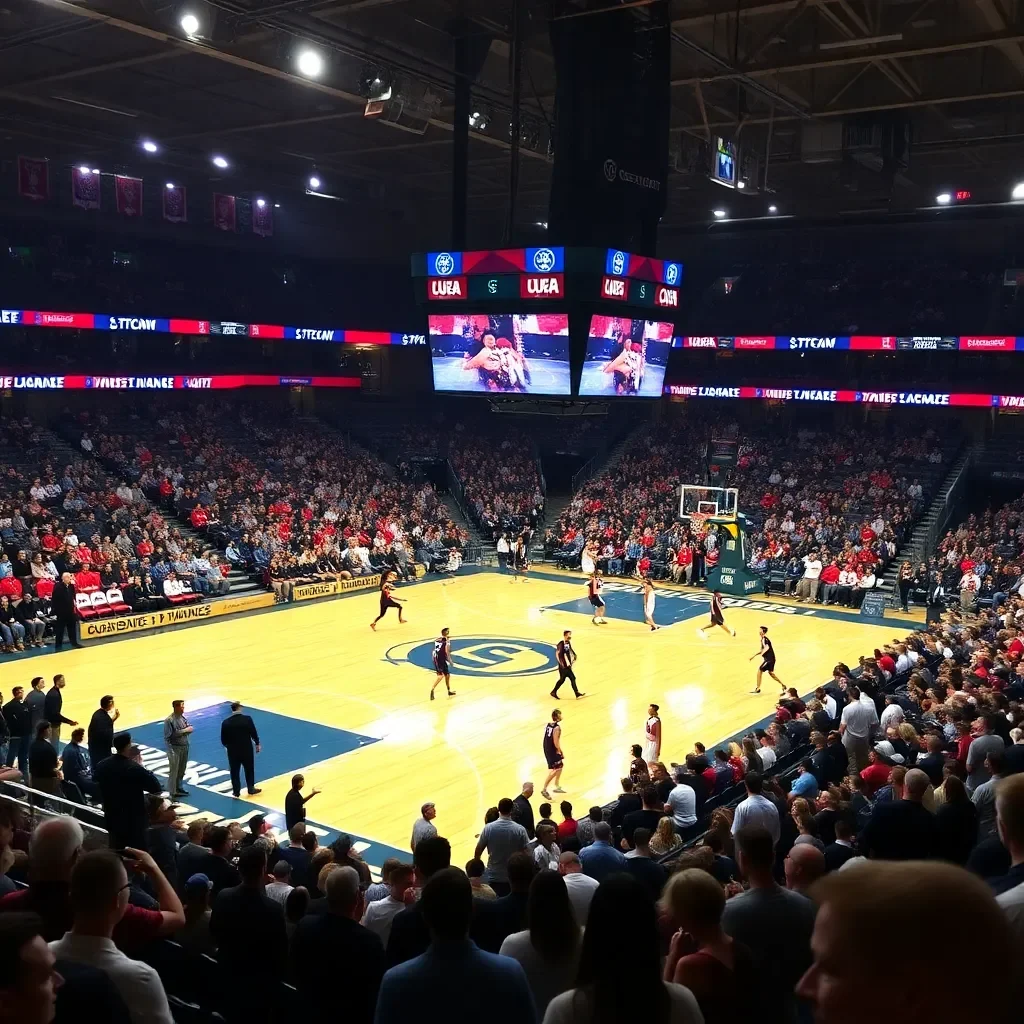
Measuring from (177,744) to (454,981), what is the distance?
1121 cm

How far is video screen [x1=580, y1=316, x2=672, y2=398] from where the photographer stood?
1978 cm

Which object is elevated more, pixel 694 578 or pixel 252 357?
pixel 252 357

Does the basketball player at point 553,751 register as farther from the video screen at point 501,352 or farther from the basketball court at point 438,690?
the video screen at point 501,352

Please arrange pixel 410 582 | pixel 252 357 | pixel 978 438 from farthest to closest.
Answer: pixel 252 357, pixel 978 438, pixel 410 582

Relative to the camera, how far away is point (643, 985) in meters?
2.79

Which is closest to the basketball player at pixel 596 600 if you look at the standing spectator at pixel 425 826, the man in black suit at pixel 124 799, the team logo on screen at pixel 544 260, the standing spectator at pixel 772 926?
the team logo on screen at pixel 544 260

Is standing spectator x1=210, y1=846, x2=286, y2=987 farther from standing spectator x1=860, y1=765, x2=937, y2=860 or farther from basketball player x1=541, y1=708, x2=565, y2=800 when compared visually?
basketball player x1=541, y1=708, x2=565, y2=800

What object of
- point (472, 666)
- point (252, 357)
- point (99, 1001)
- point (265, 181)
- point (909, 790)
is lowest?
point (472, 666)

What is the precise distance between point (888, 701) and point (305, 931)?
12350 millimetres

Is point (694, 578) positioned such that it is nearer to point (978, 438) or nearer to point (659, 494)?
point (659, 494)

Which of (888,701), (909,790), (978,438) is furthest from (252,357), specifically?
(909,790)

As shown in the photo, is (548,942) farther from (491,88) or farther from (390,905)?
(491,88)

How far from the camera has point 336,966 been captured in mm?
4391

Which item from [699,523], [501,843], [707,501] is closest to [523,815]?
[501,843]
